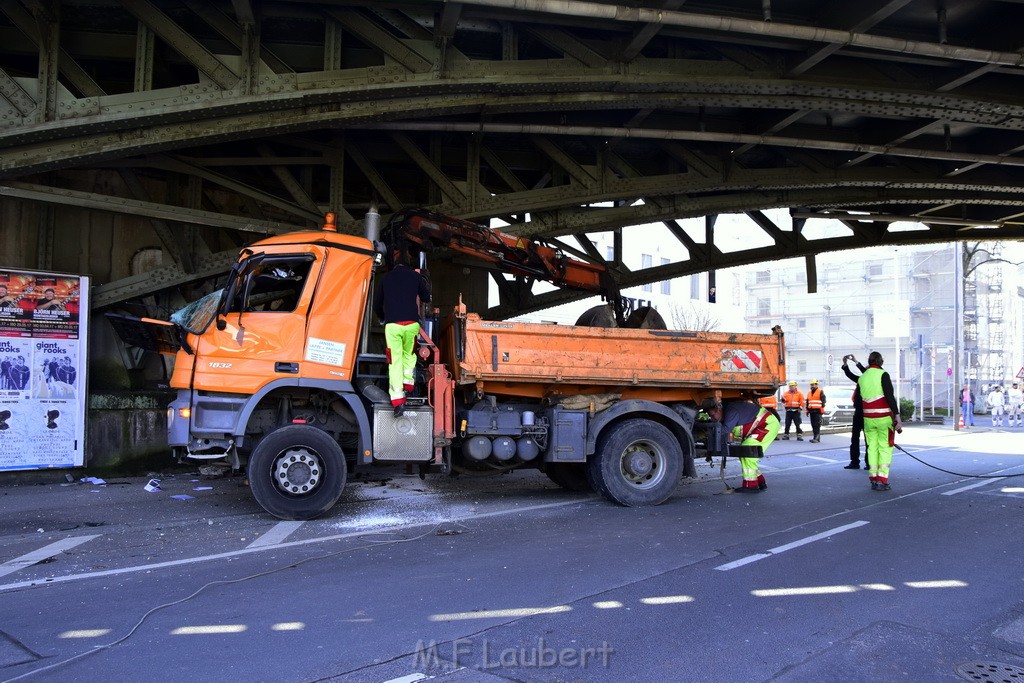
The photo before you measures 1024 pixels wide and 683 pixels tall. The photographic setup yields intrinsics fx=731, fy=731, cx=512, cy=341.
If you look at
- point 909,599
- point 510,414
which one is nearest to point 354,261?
point 510,414

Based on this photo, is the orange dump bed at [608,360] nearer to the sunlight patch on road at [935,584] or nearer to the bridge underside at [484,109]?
the bridge underside at [484,109]

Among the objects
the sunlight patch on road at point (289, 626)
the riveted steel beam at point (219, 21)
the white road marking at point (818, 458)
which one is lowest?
the white road marking at point (818, 458)

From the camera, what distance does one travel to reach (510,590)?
5.28m

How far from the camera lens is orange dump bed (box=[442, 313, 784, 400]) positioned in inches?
323

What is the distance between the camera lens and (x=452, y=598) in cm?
510

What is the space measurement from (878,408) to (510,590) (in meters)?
7.21

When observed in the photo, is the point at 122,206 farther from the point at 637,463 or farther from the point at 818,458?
the point at 818,458

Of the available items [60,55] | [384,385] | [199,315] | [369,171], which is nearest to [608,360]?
[384,385]

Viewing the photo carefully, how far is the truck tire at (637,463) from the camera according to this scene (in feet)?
28.6

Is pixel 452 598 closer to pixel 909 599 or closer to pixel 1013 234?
pixel 909 599

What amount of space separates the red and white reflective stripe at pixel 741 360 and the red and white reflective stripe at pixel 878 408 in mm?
2164

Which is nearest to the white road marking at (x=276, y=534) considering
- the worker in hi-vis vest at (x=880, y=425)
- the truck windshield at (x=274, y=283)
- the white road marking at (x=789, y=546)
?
the truck windshield at (x=274, y=283)

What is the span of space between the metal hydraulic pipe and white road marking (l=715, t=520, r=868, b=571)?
217 inches

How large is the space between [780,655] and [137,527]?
6278mm
